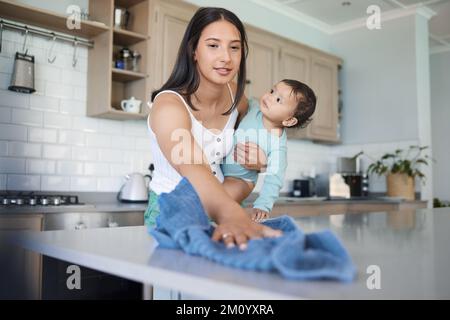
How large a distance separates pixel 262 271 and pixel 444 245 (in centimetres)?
57

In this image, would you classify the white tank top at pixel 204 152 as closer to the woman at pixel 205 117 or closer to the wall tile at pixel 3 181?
the woman at pixel 205 117

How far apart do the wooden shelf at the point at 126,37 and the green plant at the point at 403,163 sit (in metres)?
2.65

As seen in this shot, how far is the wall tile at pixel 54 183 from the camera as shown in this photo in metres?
3.04

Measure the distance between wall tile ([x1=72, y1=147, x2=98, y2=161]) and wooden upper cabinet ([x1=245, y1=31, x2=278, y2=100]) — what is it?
1418 mm

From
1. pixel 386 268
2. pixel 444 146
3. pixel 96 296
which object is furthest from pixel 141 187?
pixel 444 146

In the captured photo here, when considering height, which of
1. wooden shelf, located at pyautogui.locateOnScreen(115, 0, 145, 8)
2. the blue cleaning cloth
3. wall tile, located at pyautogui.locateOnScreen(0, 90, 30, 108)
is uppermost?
wooden shelf, located at pyautogui.locateOnScreen(115, 0, 145, 8)

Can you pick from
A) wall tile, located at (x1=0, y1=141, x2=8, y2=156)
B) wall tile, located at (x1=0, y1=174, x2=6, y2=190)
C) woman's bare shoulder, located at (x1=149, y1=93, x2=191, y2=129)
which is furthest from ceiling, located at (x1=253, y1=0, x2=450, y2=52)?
woman's bare shoulder, located at (x1=149, y1=93, x2=191, y2=129)

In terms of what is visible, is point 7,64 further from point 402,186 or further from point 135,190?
point 402,186

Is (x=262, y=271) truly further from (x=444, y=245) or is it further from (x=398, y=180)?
(x=398, y=180)

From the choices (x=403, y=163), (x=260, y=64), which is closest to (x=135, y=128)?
(x=260, y=64)

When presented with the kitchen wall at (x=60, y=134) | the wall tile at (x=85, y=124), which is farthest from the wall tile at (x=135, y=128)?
the wall tile at (x=85, y=124)

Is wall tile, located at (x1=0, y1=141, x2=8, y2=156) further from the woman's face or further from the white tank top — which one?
the woman's face

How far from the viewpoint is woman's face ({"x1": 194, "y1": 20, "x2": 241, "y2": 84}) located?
1.24 metres
